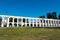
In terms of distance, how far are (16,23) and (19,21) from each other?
124cm

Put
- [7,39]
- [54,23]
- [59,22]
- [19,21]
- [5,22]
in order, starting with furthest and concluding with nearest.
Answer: [59,22]
[54,23]
[19,21]
[5,22]
[7,39]

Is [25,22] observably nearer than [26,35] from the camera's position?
No

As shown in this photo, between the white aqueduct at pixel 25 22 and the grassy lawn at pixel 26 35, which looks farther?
the white aqueduct at pixel 25 22

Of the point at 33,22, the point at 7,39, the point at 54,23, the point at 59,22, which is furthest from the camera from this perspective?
the point at 59,22

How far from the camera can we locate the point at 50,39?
25.2 feet

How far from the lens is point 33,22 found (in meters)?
21.6

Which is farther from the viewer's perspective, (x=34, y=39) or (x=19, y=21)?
(x=19, y=21)

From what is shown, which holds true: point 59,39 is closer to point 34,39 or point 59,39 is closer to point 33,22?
point 34,39

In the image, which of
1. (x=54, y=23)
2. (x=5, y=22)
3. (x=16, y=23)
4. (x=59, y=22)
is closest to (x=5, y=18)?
(x=5, y=22)

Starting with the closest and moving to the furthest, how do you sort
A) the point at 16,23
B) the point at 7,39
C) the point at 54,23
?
the point at 7,39, the point at 16,23, the point at 54,23

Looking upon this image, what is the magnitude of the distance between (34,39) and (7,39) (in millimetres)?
1318

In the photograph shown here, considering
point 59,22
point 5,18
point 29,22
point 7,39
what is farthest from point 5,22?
point 59,22

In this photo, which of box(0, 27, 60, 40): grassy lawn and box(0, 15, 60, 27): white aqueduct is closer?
box(0, 27, 60, 40): grassy lawn

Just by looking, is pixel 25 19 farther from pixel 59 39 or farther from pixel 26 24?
pixel 59 39
